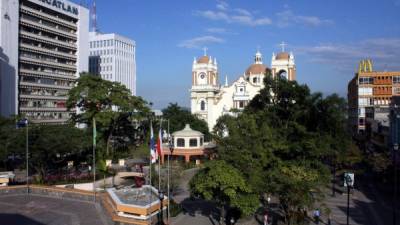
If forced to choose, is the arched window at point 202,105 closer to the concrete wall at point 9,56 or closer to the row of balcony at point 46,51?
the row of balcony at point 46,51

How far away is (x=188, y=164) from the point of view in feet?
190

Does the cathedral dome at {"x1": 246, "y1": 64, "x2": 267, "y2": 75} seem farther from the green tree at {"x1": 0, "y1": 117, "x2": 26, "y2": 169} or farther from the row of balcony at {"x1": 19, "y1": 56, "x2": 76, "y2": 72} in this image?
the green tree at {"x1": 0, "y1": 117, "x2": 26, "y2": 169}

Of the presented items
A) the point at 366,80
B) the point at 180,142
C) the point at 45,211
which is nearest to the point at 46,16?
the point at 180,142

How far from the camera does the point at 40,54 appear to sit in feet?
264

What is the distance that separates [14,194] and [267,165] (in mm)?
23928

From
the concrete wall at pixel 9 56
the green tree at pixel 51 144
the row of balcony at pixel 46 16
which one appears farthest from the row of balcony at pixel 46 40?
the green tree at pixel 51 144

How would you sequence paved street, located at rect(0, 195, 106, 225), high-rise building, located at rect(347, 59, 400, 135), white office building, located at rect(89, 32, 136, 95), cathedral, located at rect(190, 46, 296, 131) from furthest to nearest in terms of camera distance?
white office building, located at rect(89, 32, 136, 95) < cathedral, located at rect(190, 46, 296, 131) < high-rise building, located at rect(347, 59, 400, 135) < paved street, located at rect(0, 195, 106, 225)

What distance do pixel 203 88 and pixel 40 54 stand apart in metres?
36.7

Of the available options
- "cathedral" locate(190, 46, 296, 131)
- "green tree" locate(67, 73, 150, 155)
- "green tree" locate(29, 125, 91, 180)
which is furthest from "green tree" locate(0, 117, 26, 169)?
"cathedral" locate(190, 46, 296, 131)

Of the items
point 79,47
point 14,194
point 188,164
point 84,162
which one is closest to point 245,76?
point 79,47

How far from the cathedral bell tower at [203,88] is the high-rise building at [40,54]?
25643mm

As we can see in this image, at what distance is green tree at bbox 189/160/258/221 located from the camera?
85.5 ft

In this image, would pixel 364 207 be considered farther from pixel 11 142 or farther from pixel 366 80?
pixel 366 80

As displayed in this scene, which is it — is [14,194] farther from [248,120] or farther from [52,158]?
[248,120]
